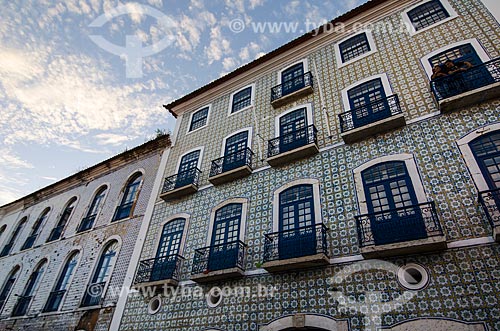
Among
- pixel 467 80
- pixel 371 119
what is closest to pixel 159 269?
pixel 371 119

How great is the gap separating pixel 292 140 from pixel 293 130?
0.69 metres

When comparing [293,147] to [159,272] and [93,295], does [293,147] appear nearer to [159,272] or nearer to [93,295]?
[159,272]

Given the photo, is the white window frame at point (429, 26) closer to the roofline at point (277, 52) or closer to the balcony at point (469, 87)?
the roofline at point (277, 52)

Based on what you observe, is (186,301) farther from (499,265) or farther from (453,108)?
(453,108)

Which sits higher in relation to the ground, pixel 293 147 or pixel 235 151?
pixel 235 151

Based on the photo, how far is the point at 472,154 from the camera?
7.16 metres

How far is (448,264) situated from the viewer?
6.21m

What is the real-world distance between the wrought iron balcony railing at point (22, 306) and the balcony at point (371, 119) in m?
15.2

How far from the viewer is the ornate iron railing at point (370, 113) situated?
8.77 meters

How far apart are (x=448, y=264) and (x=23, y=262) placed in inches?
750

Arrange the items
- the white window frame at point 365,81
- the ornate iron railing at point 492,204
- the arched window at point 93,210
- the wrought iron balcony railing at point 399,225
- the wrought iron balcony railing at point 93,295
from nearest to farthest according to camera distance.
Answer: the ornate iron railing at point 492,204 → the wrought iron balcony railing at point 399,225 → the white window frame at point 365,81 → the wrought iron balcony railing at point 93,295 → the arched window at point 93,210

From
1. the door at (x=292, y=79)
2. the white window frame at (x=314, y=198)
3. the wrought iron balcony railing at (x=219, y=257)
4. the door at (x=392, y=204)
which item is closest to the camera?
the door at (x=392, y=204)

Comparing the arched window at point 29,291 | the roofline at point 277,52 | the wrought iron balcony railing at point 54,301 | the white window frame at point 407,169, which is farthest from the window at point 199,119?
the arched window at point 29,291

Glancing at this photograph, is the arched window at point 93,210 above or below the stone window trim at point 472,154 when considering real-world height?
above
